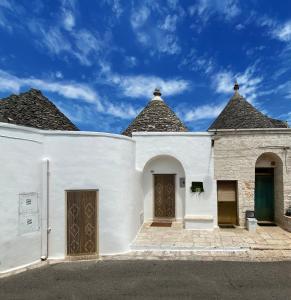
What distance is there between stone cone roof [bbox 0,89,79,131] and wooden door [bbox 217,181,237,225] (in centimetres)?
951

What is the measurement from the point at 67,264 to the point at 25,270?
1.18m

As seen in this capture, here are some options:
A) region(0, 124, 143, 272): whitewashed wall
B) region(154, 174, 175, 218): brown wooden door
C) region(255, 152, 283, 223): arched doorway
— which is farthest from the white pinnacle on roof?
region(0, 124, 143, 272): whitewashed wall

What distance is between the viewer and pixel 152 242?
899cm

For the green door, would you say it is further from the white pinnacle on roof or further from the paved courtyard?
the white pinnacle on roof

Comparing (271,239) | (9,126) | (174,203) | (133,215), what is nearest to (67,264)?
(133,215)

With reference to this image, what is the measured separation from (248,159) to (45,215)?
8.76 metres

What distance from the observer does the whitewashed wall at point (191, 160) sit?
1098 cm

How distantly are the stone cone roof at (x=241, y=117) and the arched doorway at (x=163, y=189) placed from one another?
5.64m

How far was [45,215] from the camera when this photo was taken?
7.95 m

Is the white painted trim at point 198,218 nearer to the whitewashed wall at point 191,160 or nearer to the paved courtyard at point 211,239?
the whitewashed wall at point 191,160

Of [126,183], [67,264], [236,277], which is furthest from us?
[126,183]

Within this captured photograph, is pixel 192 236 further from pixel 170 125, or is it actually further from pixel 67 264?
pixel 170 125

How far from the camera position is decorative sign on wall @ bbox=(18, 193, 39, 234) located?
7273mm

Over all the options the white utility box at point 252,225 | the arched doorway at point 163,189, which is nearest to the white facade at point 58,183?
the arched doorway at point 163,189
